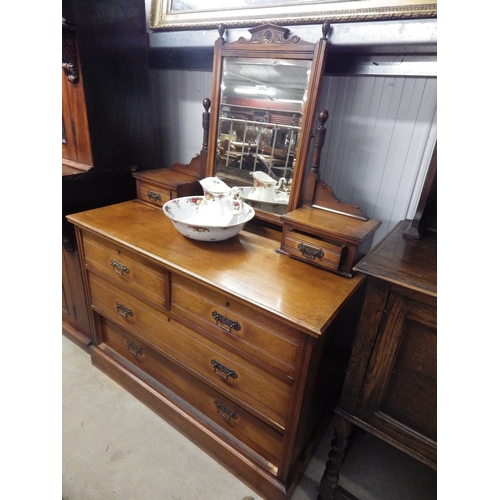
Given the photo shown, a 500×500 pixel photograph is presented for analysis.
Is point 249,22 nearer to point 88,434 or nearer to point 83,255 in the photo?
point 83,255

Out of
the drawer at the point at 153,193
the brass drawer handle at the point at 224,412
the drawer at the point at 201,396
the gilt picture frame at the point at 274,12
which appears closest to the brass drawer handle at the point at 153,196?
the drawer at the point at 153,193

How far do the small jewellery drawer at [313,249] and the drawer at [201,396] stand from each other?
0.56 meters

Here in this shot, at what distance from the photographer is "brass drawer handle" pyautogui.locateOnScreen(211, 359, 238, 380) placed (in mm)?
1051

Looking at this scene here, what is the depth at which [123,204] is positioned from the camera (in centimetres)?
148

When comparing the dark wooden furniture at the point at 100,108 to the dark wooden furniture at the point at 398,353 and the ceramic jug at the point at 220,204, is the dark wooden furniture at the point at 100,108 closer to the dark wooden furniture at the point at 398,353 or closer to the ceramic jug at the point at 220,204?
the ceramic jug at the point at 220,204

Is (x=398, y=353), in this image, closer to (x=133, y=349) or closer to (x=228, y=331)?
(x=228, y=331)

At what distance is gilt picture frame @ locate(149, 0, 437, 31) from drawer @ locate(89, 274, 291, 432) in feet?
3.70

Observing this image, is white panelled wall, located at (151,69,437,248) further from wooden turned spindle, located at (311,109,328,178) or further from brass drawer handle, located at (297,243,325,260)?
brass drawer handle, located at (297,243,325,260)

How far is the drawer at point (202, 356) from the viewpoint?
0.98m

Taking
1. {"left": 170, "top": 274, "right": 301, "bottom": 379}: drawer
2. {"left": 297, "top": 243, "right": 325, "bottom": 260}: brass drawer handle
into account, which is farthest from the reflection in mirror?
{"left": 170, "top": 274, "right": 301, "bottom": 379}: drawer

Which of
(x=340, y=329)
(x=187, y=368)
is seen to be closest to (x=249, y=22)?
(x=340, y=329)

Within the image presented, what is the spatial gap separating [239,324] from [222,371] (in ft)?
0.73

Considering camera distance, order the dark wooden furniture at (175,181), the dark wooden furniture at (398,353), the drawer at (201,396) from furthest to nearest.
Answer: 1. the dark wooden furniture at (175,181)
2. the drawer at (201,396)
3. the dark wooden furniture at (398,353)
